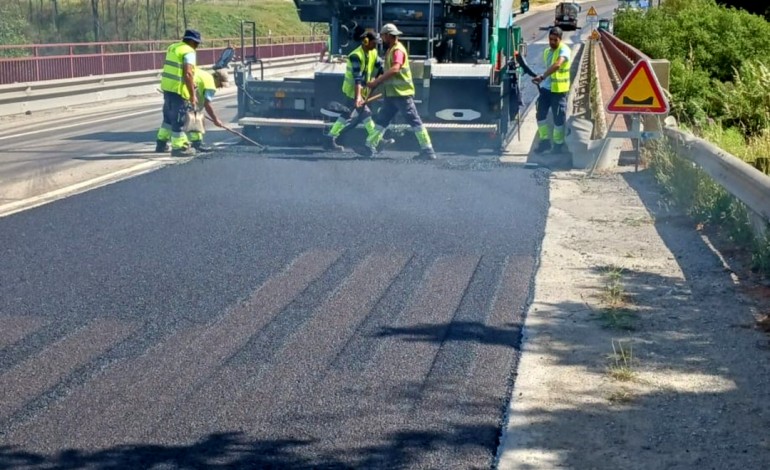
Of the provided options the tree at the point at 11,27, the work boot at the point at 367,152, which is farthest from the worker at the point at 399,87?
the tree at the point at 11,27

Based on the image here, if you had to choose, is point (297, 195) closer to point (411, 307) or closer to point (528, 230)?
point (528, 230)

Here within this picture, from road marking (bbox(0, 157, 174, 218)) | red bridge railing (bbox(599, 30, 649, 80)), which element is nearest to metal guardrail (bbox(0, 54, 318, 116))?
red bridge railing (bbox(599, 30, 649, 80))

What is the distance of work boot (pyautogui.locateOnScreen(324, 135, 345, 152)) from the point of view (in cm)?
1533

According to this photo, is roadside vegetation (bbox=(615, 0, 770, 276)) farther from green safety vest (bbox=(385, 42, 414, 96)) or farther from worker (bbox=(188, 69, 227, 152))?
worker (bbox=(188, 69, 227, 152))

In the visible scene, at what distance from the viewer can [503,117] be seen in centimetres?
1605

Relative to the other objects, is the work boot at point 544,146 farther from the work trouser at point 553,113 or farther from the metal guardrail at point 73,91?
the metal guardrail at point 73,91

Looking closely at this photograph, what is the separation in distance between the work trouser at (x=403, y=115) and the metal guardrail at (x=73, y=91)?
335 inches

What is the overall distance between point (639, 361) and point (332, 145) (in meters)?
9.56

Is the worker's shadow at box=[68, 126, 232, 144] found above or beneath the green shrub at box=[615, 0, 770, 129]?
beneath

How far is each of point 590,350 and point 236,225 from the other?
4295mm

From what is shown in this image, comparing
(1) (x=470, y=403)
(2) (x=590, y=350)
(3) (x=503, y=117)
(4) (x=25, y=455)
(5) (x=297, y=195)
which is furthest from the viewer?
(3) (x=503, y=117)

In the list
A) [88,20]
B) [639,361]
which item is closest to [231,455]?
[639,361]

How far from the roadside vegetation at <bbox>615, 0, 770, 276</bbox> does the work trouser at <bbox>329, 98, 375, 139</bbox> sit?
3.57 metres

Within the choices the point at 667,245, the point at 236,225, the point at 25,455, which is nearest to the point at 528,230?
the point at 667,245
